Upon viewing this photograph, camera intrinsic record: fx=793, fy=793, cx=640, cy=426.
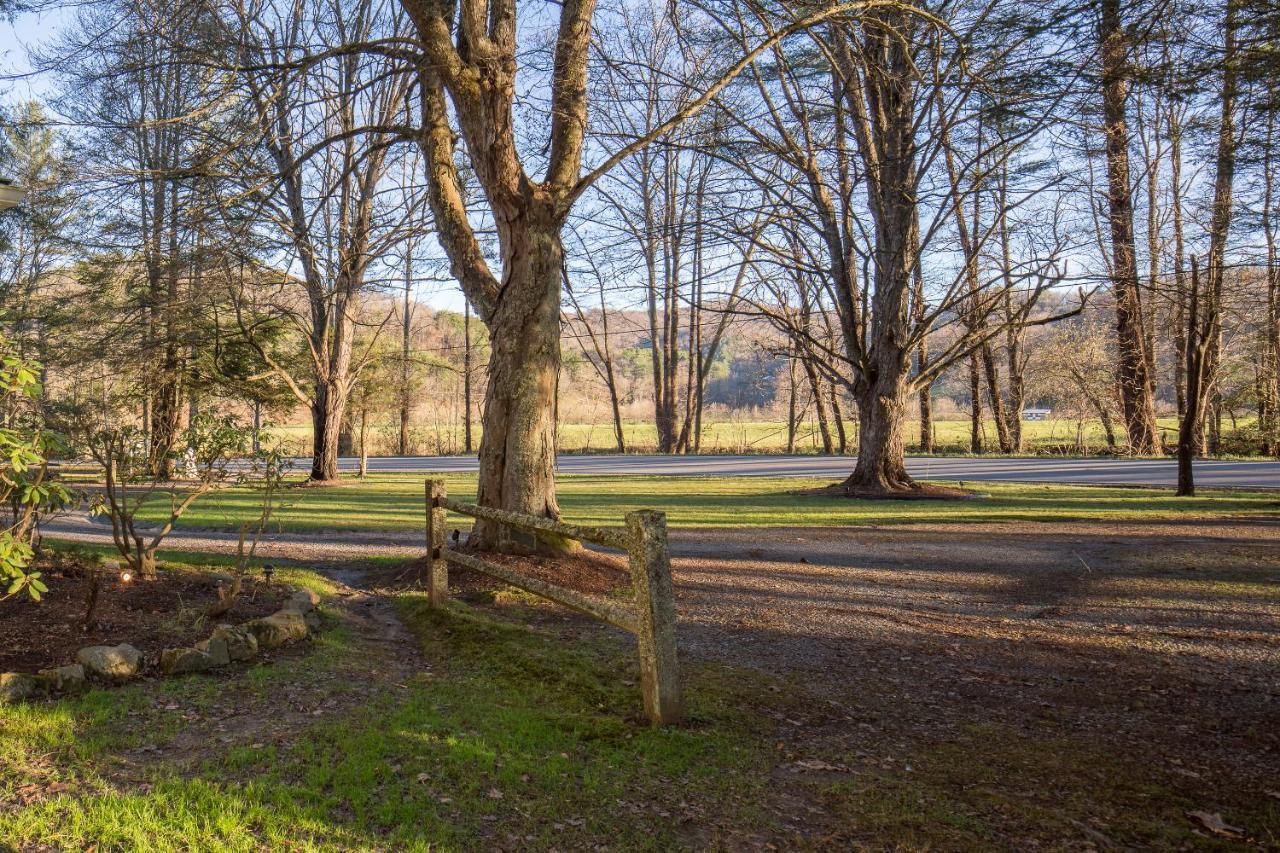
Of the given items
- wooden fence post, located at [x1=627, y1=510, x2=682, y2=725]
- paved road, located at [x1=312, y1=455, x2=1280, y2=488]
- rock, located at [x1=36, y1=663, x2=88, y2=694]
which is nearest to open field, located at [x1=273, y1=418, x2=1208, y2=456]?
paved road, located at [x1=312, y1=455, x2=1280, y2=488]

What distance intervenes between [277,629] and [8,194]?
3126 millimetres

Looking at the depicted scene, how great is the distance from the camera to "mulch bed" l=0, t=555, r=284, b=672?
469cm

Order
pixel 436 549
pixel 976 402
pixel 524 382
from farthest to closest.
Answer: pixel 976 402, pixel 524 382, pixel 436 549

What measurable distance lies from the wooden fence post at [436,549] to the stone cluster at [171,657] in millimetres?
1093

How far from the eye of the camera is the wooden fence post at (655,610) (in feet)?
13.0

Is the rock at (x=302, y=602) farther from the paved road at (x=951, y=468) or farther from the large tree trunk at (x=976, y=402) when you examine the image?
the large tree trunk at (x=976, y=402)

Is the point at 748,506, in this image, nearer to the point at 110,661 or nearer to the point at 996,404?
the point at 110,661

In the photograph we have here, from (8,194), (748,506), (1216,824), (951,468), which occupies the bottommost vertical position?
(1216,824)

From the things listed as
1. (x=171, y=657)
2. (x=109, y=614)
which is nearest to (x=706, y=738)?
(x=171, y=657)

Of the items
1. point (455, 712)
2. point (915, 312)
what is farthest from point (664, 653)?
point (915, 312)

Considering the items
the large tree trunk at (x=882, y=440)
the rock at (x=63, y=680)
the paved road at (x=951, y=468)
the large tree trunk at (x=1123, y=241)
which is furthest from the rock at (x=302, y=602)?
the paved road at (x=951, y=468)

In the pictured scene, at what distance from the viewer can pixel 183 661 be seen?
4.64 meters

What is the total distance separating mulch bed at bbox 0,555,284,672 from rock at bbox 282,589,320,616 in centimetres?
12

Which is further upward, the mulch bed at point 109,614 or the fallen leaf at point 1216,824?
the mulch bed at point 109,614
